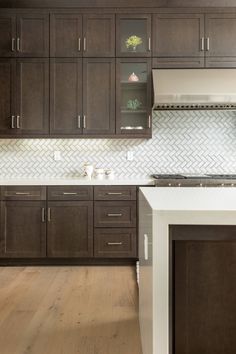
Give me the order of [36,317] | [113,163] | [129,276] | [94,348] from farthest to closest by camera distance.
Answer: [113,163] → [129,276] → [36,317] → [94,348]

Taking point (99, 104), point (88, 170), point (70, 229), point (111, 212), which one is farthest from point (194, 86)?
point (70, 229)

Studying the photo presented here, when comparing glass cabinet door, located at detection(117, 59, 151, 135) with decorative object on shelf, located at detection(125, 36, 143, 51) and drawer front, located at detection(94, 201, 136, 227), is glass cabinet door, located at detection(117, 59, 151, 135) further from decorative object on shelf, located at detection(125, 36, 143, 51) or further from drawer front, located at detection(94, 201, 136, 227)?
drawer front, located at detection(94, 201, 136, 227)

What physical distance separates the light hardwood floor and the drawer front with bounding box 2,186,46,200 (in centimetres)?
76

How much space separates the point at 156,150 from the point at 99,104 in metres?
0.92

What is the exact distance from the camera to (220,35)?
13.6 ft

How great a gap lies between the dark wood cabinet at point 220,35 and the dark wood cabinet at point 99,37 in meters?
1.07

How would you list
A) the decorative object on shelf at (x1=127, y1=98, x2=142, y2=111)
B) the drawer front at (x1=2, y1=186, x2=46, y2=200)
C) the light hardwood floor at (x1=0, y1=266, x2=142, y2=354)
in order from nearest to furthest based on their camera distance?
the light hardwood floor at (x1=0, y1=266, x2=142, y2=354) < the drawer front at (x1=2, y1=186, x2=46, y2=200) < the decorative object on shelf at (x1=127, y1=98, x2=142, y2=111)

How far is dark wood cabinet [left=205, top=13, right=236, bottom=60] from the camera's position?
4.13 m

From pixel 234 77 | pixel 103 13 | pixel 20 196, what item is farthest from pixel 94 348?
pixel 103 13

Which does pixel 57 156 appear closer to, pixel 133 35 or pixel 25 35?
pixel 25 35

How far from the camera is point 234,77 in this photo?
4070 millimetres

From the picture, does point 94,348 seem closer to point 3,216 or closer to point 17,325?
point 17,325

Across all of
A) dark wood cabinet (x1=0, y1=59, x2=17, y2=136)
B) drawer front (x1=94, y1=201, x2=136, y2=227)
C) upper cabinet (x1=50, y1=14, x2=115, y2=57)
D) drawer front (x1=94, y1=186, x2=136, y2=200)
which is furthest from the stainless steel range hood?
dark wood cabinet (x1=0, y1=59, x2=17, y2=136)

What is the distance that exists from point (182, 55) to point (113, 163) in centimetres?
148
